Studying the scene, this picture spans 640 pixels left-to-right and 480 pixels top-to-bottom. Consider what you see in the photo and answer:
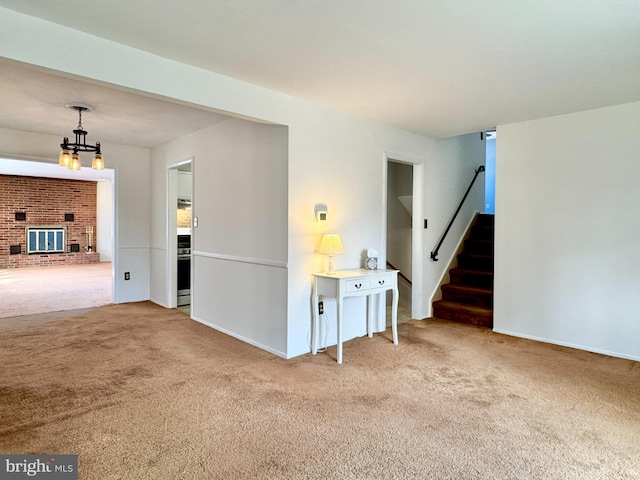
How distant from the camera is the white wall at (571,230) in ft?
11.2

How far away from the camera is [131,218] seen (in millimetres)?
5688

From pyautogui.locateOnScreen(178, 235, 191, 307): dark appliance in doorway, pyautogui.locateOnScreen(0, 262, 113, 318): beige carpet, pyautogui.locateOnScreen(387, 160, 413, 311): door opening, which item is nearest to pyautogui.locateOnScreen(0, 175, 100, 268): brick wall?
Answer: pyautogui.locateOnScreen(0, 262, 113, 318): beige carpet

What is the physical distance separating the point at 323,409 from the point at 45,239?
11043mm

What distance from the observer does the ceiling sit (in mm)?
1939

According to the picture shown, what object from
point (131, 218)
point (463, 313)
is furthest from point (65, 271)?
point (463, 313)

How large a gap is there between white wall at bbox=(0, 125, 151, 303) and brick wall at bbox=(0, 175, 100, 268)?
21.1ft

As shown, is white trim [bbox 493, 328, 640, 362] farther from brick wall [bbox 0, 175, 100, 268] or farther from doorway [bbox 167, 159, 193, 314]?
brick wall [bbox 0, 175, 100, 268]

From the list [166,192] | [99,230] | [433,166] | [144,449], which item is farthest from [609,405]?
[99,230]

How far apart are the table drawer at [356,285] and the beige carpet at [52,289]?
420cm

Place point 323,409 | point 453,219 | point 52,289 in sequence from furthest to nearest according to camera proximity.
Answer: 1. point 52,289
2. point 453,219
3. point 323,409

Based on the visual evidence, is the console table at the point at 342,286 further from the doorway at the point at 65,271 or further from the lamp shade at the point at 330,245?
the doorway at the point at 65,271

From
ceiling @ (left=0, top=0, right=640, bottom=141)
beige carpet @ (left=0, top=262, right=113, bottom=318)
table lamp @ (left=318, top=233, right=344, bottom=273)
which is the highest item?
ceiling @ (left=0, top=0, right=640, bottom=141)

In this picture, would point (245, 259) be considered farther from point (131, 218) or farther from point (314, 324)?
point (131, 218)

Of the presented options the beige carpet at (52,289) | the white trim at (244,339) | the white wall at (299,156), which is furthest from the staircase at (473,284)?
the beige carpet at (52,289)
